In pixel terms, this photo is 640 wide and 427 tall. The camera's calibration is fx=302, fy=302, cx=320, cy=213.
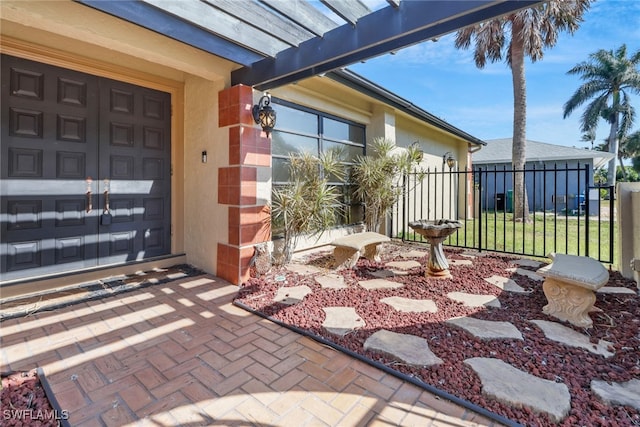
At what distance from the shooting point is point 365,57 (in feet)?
9.64

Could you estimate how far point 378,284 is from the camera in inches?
157

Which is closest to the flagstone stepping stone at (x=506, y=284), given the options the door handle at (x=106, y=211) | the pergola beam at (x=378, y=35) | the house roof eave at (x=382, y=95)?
the pergola beam at (x=378, y=35)

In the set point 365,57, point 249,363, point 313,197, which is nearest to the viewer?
point 249,363

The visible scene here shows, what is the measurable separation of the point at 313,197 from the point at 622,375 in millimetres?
3602

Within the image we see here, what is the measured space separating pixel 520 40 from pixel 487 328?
10530mm

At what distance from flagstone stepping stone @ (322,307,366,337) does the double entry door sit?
2.91 metres

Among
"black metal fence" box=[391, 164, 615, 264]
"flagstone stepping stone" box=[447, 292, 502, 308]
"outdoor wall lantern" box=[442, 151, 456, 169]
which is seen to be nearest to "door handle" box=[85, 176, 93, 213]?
"flagstone stepping stone" box=[447, 292, 502, 308]

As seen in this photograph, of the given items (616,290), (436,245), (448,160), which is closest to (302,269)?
(436,245)

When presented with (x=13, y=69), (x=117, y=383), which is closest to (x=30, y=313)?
(x=117, y=383)

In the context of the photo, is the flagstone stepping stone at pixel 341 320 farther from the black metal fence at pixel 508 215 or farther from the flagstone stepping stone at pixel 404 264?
the black metal fence at pixel 508 215

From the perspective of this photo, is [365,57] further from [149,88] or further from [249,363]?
[149,88]

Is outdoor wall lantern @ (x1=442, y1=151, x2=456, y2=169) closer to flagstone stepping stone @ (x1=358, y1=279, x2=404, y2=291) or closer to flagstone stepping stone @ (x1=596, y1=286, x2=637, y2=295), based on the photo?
flagstone stepping stone @ (x1=596, y1=286, x2=637, y2=295)

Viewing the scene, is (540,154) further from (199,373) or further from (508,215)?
(199,373)

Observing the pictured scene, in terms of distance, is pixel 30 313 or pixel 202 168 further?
pixel 202 168
